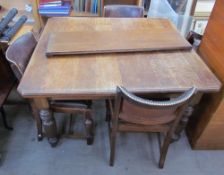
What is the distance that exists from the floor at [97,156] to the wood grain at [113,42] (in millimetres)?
757

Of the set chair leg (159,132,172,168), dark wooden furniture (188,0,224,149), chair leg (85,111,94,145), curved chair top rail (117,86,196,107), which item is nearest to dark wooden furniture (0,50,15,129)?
chair leg (85,111,94,145)

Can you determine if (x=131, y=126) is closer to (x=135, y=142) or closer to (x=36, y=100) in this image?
(x=135, y=142)

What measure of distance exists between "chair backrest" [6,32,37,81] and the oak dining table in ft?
0.23

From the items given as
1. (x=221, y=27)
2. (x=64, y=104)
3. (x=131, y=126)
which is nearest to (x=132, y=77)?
(x=131, y=126)

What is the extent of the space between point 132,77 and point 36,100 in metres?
0.59

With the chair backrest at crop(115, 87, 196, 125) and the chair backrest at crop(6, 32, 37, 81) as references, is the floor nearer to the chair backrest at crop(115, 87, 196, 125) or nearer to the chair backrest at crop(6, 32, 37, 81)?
the chair backrest at crop(115, 87, 196, 125)

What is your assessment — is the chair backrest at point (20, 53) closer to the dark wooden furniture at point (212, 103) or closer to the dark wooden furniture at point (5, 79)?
the dark wooden furniture at point (5, 79)

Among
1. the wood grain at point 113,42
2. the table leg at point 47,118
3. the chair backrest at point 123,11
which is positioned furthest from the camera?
the chair backrest at point 123,11

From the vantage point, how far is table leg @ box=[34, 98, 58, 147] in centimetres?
121

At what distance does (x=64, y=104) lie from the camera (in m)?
1.36

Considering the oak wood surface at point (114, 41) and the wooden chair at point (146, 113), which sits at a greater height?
the oak wood surface at point (114, 41)

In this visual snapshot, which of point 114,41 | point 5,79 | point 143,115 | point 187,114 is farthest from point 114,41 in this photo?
point 5,79

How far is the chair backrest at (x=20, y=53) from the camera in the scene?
1234 millimetres

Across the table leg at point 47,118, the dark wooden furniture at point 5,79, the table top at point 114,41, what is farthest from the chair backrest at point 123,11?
the table leg at point 47,118
